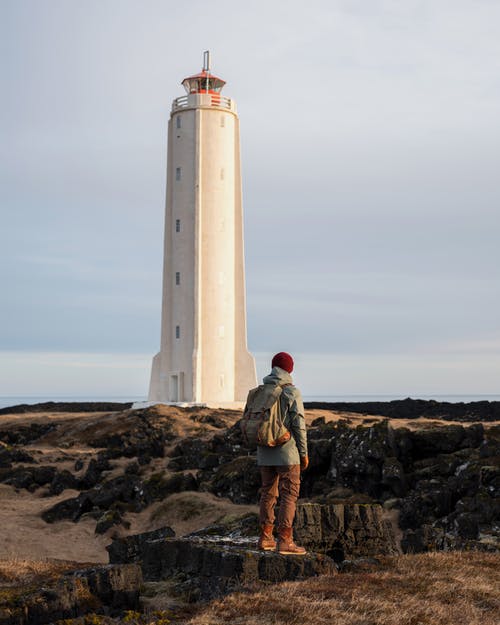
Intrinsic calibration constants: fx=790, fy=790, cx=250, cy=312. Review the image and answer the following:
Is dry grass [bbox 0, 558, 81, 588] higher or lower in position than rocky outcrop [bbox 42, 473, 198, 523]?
higher

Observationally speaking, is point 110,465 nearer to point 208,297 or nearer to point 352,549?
point 208,297

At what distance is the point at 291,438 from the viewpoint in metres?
10.4

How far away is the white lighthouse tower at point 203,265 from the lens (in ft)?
165

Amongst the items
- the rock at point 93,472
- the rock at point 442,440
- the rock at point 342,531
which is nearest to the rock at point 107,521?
the rock at point 93,472

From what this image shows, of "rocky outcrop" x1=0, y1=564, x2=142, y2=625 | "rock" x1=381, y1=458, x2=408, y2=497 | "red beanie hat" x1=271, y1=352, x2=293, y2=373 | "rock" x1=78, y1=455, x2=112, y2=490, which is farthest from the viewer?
"rock" x1=78, y1=455, x2=112, y2=490

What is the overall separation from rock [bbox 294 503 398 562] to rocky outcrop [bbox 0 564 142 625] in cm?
273

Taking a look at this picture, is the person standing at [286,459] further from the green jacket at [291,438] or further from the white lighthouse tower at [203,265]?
the white lighthouse tower at [203,265]

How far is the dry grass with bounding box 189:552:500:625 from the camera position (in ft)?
26.7

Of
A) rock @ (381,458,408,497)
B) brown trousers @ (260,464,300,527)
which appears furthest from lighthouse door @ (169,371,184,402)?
brown trousers @ (260,464,300,527)

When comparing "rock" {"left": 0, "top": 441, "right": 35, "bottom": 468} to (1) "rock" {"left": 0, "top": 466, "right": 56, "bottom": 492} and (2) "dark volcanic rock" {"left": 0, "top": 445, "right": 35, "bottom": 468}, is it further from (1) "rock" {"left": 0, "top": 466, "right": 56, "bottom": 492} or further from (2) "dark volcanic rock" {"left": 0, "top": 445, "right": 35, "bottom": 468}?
(1) "rock" {"left": 0, "top": 466, "right": 56, "bottom": 492}

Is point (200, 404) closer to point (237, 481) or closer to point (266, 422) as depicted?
point (237, 481)

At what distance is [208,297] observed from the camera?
1983 inches

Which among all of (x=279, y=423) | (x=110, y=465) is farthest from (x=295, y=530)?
(x=110, y=465)

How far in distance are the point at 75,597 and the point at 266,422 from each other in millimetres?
3119
